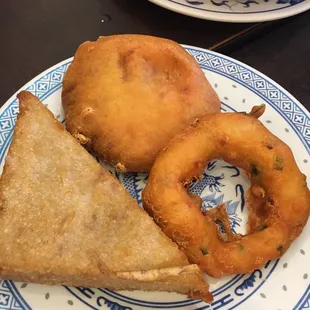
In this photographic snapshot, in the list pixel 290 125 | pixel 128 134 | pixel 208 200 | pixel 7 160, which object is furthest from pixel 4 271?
pixel 290 125

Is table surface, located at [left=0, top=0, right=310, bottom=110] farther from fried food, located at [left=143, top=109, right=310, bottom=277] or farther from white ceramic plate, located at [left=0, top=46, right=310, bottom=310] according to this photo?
fried food, located at [left=143, top=109, right=310, bottom=277]

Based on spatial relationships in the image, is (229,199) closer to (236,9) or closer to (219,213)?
(219,213)

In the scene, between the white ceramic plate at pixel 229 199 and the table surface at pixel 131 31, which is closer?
the white ceramic plate at pixel 229 199

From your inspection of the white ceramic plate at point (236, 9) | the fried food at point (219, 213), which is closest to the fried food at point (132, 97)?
the fried food at point (219, 213)

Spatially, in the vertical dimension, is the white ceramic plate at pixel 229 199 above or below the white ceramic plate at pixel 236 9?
below

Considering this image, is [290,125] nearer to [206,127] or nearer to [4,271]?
[206,127]

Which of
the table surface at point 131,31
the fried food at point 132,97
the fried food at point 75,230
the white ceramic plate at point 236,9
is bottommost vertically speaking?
the fried food at point 75,230

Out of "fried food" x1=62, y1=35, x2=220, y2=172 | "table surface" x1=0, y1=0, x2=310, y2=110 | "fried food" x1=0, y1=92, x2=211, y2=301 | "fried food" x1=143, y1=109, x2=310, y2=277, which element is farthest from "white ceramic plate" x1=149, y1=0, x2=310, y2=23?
"fried food" x1=0, y1=92, x2=211, y2=301

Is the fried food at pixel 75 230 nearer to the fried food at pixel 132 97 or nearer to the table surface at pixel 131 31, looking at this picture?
the fried food at pixel 132 97
